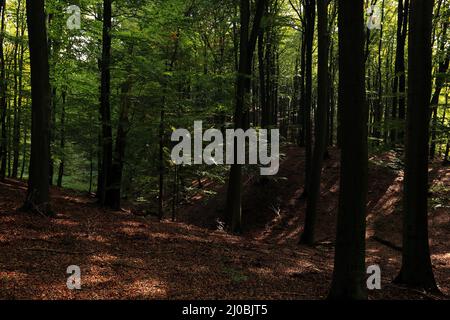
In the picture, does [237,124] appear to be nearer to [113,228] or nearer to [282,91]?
[113,228]

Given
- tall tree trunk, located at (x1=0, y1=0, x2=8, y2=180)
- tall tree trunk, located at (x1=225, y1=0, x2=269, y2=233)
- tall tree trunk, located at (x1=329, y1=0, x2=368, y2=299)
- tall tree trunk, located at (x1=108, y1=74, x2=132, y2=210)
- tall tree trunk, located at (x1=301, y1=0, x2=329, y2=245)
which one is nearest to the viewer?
tall tree trunk, located at (x1=329, y1=0, x2=368, y2=299)

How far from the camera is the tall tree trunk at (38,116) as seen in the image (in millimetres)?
9859

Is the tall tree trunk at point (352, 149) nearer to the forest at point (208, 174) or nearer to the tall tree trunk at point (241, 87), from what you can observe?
the forest at point (208, 174)

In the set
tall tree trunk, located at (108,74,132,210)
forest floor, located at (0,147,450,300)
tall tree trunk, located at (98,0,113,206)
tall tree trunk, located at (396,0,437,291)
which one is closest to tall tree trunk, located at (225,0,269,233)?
forest floor, located at (0,147,450,300)

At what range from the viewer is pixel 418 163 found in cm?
762

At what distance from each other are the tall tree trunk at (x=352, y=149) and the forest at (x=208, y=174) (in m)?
0.02

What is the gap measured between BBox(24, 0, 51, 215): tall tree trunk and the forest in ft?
0.11

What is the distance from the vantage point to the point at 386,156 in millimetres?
22547

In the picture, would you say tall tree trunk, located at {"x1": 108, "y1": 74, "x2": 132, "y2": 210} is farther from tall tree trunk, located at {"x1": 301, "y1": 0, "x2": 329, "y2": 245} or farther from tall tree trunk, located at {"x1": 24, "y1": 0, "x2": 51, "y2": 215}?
tall tree trunk, located at {"x1": 301, "y1": 0, "x2": 329, "y2": 245}

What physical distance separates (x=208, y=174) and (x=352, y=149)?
431 inches

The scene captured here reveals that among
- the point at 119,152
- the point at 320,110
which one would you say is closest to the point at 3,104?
the point at 119,152

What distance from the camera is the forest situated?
6.09 meters
